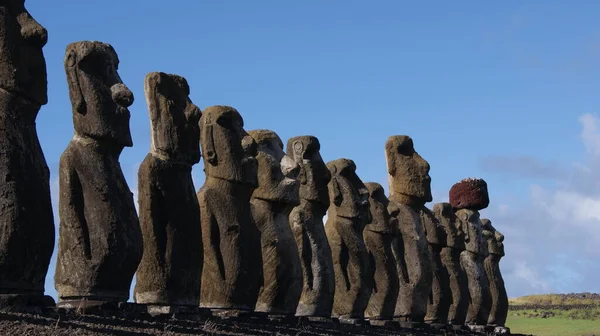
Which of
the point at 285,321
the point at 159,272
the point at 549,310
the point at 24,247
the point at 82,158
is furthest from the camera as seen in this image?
the point at 549,310

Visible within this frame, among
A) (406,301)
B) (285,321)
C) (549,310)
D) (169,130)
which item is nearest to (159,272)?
(169,130)

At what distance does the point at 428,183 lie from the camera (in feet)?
74.7

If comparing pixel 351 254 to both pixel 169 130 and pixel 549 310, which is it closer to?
pixel 169 130

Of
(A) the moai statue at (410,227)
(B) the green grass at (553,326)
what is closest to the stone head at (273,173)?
(A) the moai statue at (410,227)

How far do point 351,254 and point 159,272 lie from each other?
6257 mm

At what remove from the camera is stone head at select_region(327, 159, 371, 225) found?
19797mm

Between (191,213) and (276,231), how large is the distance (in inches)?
104

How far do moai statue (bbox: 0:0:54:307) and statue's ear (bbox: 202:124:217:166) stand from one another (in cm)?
393

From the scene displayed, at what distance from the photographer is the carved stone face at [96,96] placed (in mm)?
12750

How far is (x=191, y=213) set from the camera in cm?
1408

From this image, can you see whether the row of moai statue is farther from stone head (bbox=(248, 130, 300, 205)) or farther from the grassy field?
the grassy field

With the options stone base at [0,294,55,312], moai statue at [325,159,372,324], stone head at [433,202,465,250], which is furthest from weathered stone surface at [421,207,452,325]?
stone base at [0,294,55,312]

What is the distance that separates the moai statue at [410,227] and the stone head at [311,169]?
3.61 metres

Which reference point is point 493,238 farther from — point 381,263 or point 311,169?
point 311,169
